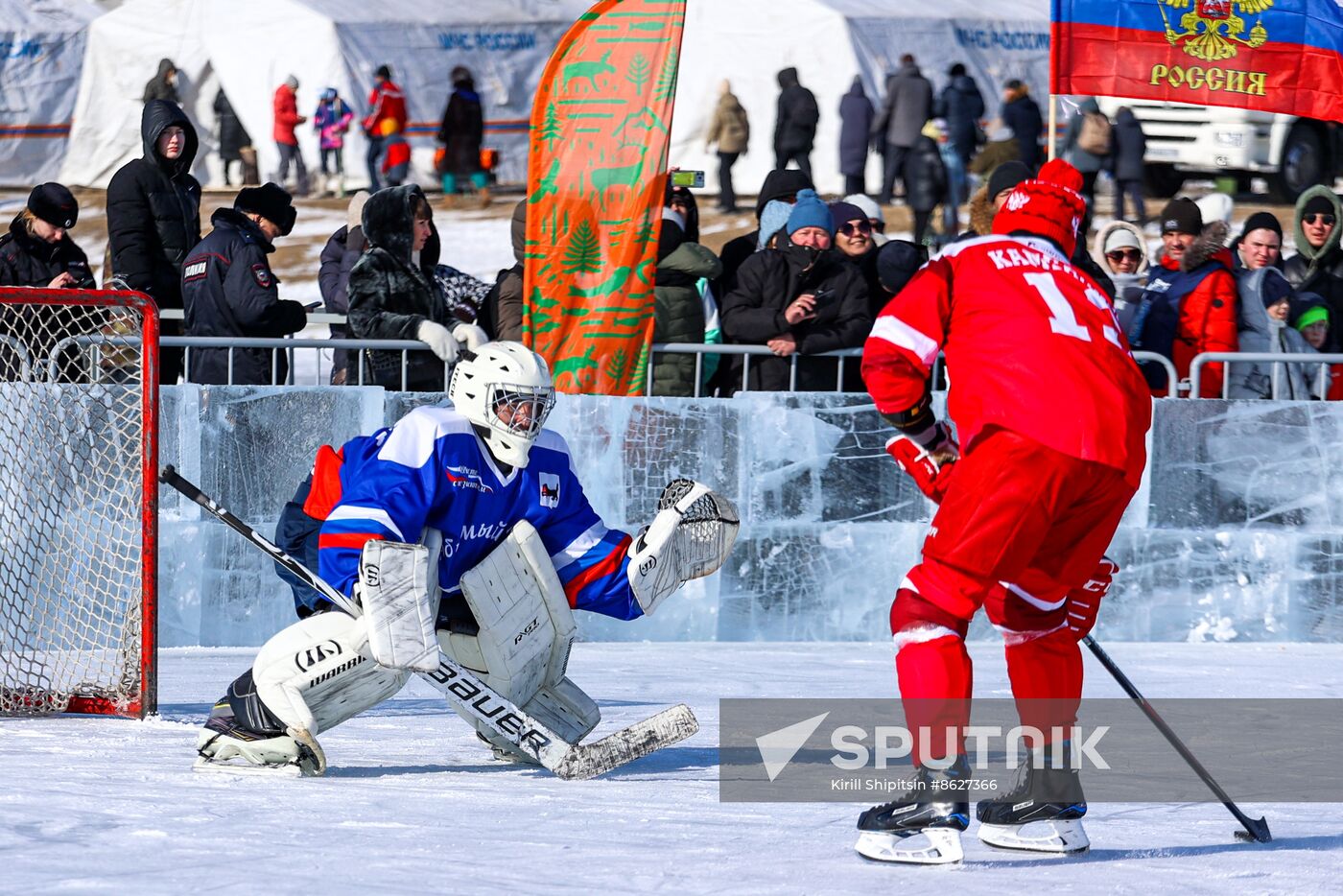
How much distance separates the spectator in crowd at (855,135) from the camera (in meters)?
20.9

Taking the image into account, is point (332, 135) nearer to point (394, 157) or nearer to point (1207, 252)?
point (394, 157)

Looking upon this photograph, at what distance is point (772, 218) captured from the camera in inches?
380

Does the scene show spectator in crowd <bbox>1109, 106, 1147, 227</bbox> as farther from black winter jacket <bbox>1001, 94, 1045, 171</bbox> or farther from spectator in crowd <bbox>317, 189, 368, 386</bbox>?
spectator in crowd <bbox>317, 189, 368, 386</bbox>

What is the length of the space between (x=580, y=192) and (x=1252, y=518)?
330 centimetres

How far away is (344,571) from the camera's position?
5.82 metres

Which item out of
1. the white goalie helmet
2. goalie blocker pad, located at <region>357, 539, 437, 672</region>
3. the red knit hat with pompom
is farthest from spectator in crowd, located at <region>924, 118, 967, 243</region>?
goalie blocker pad, located at <region>357, 539, 437, 672</region>

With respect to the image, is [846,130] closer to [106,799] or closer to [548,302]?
[548,302]

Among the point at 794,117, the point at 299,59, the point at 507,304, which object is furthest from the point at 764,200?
the point at 299,59

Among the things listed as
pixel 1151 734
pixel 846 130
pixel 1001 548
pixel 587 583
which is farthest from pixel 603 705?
pixel 846 130

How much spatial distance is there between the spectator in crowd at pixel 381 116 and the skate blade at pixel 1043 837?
18.1 m

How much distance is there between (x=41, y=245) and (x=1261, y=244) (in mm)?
5435

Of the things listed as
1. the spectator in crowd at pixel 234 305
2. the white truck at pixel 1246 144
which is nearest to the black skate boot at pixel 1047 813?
the spectator in crowd at pixel 234 305

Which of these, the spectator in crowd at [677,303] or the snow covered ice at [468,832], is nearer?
the snow covered ice at [468,832]

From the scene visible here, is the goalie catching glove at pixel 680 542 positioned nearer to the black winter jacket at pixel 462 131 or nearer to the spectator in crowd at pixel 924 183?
the spectator in crowd at pixel 924 183
